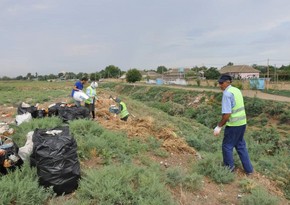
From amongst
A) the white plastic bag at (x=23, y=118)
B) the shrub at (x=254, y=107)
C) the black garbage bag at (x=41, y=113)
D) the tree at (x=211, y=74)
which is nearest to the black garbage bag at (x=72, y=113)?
the black garbage bag at (x=41, y=113)

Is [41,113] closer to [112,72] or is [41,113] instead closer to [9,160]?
[9,160]

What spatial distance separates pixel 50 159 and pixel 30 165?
1.52 ft

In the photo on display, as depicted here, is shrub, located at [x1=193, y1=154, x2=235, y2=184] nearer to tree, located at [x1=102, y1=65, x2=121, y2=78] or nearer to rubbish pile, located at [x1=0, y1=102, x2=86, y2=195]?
rubbish pile, located at [x1=0, y1=102, x2=86, y2=195]

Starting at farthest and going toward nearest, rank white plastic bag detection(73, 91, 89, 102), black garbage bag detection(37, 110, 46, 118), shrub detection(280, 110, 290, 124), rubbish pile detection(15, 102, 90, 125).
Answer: shrub detection(280, 110, 290, 124), white plastic bag detection(73, 91, 89, 102), black garbage bag detection(37, 110, 46, 118), rubbish pile detection(15, 102, 90, 125)

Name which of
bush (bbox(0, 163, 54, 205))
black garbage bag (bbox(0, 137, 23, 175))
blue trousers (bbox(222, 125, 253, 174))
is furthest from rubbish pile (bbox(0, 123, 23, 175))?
blue trousers (bbox(222, 125, 253, 174))

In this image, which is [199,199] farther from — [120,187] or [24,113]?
[24,113]

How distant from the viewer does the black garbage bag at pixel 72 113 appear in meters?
6.77

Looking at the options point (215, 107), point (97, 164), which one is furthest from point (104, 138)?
point (215, 107)

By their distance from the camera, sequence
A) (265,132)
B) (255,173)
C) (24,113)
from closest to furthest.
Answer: (255,173), (24,113), (265,132)

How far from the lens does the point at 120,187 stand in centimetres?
342

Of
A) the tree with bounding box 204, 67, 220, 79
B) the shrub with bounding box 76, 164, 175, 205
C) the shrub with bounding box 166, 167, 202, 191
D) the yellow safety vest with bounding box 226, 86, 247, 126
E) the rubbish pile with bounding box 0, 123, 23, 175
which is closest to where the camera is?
the shrub with bounding box 76, 164, 175, 205

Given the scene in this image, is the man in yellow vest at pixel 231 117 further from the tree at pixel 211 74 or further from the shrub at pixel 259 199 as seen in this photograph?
the tree at pixel 211 74

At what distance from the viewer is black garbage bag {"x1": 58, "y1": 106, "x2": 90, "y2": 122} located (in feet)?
22.2

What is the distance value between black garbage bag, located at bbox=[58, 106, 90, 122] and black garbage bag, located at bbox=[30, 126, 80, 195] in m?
3.17
